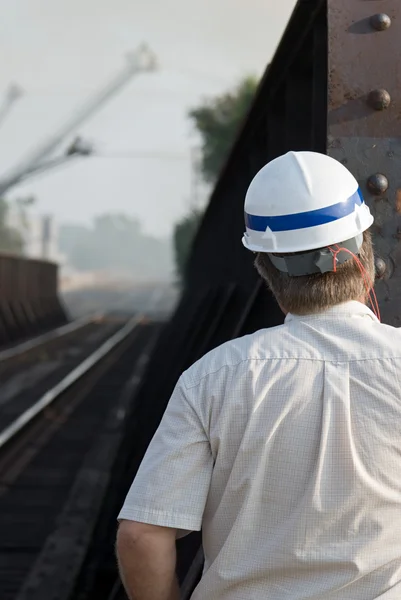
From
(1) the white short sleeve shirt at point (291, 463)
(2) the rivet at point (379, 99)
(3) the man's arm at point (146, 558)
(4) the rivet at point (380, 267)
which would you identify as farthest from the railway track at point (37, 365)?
(1) the white short sleeve shirt at point (291, 463)

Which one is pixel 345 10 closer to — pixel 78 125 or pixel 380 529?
pixel 380 529

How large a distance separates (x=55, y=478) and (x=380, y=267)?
267 inches

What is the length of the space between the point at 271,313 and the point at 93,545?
2.94m

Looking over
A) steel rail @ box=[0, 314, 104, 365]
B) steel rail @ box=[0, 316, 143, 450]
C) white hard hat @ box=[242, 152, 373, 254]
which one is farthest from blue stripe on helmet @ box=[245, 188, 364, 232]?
steel rail @ box=[0, 314, 104, 365]

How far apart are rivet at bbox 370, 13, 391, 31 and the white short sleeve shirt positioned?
111 cm

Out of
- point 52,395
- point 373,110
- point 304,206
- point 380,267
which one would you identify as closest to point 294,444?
point 304,206

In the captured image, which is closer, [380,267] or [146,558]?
[146,558]

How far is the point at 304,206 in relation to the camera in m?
1.81

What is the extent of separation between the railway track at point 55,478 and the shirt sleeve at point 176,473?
377cm

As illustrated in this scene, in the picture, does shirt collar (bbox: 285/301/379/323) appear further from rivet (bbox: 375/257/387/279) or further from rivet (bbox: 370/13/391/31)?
rivet (bbox: 370/13/391/31)

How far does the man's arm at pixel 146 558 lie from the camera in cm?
177

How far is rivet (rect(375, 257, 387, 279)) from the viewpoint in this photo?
2.57m

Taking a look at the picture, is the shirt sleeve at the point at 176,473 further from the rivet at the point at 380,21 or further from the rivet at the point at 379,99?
the rivet at the point at 380,21

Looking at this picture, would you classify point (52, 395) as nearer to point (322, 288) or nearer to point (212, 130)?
point (322, 288)
